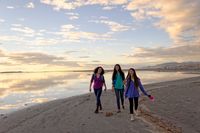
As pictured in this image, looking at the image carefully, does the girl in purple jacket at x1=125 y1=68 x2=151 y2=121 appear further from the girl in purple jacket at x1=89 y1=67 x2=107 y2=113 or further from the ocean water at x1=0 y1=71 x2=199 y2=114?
the ocean water at x1=0 y1=71 x2=199 y2=114

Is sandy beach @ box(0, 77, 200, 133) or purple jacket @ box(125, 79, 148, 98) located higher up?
purple jacket @ box(125, 79, 148, 98)

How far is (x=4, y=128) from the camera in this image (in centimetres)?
1430

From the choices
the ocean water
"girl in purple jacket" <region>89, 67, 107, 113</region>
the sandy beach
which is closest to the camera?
the sandy beach

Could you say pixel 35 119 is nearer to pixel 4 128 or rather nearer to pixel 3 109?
pixel 4 128

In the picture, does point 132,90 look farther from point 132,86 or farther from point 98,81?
point 98,81

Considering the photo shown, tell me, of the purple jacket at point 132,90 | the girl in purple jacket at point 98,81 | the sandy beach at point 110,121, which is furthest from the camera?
the girl in purple jacket at point 98,81

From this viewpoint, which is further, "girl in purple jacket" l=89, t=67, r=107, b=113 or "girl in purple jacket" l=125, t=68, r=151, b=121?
"girl in purple jacket" l=89, t=67, r=107, b=113

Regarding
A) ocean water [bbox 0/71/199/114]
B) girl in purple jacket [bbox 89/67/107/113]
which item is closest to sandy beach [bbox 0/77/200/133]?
girl in purple jacket [bbox 89/67/107/113]

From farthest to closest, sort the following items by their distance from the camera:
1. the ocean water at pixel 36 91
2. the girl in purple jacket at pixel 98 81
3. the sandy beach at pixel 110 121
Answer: the ocean water at pixel 36 91, the girl in purple jacket at pixel 98 81, the sandy beach at pixel 110 121

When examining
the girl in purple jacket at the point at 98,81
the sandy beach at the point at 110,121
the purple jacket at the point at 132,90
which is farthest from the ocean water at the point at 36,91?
the purple jacket at the point at 132,90

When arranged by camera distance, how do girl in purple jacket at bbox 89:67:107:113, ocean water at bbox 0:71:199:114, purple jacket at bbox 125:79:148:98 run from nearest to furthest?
purple jacket at bbox 125:79:148:98, girl in purple jacket at bbox 89:67:107:113, ocean water at bbox 0:71:199:114

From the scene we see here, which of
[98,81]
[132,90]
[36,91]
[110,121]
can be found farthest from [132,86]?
[36,91]

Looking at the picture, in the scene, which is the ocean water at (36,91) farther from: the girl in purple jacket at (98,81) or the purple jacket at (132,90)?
the purple jacket at (132,90)

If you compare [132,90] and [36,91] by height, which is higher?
[132,90]
